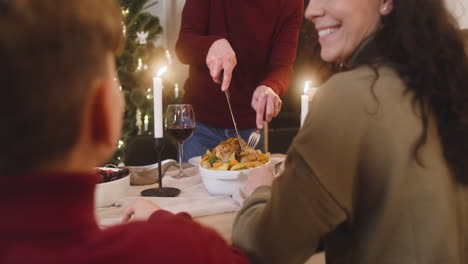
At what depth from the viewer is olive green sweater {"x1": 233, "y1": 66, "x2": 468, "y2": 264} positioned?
0.67 m

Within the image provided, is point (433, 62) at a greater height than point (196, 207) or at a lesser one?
greater

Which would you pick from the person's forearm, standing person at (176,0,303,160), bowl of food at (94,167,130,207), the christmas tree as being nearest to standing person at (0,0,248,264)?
bowl of food at (94,167,130,207)

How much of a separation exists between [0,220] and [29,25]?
19 cm

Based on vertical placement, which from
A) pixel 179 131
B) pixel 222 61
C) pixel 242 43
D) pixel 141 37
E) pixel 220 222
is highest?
pixel 141 37

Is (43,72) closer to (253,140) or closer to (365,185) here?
(365,185)

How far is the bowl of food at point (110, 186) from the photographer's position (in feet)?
3.34

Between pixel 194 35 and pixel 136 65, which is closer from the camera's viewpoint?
pixel 194 35

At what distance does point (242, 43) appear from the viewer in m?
1.86

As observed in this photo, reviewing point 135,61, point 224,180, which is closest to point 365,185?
point 224,180

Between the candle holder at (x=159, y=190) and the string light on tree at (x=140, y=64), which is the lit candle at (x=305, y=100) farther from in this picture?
the string light on tree at (x=140, y=64)

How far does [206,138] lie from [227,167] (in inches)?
28.1

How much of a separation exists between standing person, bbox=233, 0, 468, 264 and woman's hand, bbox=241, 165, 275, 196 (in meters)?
0.18

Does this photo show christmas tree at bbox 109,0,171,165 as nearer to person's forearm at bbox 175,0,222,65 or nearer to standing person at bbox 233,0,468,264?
person's forearm at bbox 175,0,222,65

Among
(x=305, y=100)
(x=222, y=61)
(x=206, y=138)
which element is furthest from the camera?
(x=206, y=138)
